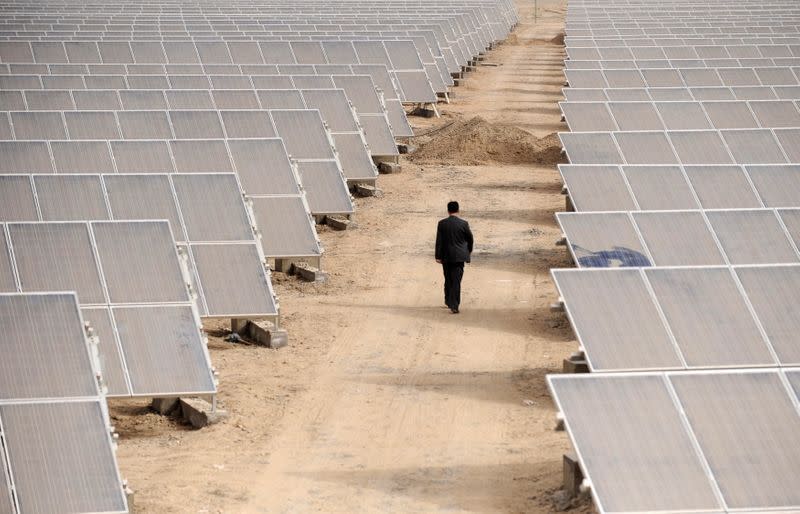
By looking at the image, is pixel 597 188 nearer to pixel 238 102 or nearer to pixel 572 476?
pixel 238 102

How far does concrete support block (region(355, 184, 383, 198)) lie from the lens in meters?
27.3

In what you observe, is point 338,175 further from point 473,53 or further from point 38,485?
point 473,53

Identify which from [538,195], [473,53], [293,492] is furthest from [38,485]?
[473,53]

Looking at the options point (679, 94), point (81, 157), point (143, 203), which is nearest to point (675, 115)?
point (679, 94)

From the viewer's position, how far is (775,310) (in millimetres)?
13508

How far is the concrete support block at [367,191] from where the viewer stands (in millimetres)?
27312

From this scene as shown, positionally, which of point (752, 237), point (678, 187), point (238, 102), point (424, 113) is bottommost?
point (752, 237)

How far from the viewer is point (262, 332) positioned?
16.8 meters

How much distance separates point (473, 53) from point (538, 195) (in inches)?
1222

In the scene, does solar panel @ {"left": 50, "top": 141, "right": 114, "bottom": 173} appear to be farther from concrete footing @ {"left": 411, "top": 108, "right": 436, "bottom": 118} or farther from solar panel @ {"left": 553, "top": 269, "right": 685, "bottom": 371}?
concrete footing @ {"left": 411, "top": 108, "right": 436, "bottom": 118}

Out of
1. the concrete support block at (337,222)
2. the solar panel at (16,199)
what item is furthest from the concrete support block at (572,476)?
the concrete support block at (337,222)

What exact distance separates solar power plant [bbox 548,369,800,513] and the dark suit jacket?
7.14 metres

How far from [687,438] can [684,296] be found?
3.36m

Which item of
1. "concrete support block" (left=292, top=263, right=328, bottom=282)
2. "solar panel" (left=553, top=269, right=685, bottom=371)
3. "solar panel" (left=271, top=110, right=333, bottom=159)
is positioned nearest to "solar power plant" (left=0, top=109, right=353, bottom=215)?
"solar panel" (left=271, top=110, right=333, bottom=159)
